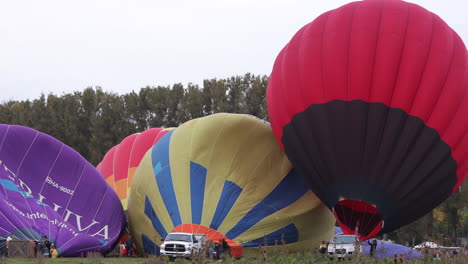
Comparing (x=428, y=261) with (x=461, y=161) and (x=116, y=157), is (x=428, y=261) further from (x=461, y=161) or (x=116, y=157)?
(x=116, y=157)

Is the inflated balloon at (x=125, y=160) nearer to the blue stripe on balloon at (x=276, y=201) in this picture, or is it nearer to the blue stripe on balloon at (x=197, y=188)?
the blue stripe on balloon at (x=197, y=188)

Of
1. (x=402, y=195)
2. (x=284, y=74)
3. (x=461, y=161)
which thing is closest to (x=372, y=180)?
(x=402, y=195)

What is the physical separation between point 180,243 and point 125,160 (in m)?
9.66

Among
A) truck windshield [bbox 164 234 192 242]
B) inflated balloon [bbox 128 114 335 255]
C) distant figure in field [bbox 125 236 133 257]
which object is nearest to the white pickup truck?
truck windshield [bbox 164 234 192 242]

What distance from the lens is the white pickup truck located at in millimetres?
15109

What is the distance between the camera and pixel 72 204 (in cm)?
1766

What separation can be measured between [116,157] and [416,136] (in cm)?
1285

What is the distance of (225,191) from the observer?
647 inches

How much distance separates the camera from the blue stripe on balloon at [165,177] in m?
16.5

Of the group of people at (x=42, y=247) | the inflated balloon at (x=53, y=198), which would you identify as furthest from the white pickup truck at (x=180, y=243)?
the group of people at (x=42, y=247)

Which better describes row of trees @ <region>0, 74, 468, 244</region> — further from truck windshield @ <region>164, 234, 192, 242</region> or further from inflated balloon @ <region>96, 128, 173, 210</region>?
truck windshield @ <region>164, 234, 192, 242</region>

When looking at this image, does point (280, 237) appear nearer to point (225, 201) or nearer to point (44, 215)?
point (225, 201)

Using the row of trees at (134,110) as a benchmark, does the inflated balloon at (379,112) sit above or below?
below

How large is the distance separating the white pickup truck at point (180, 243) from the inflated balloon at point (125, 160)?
7.32 metres
